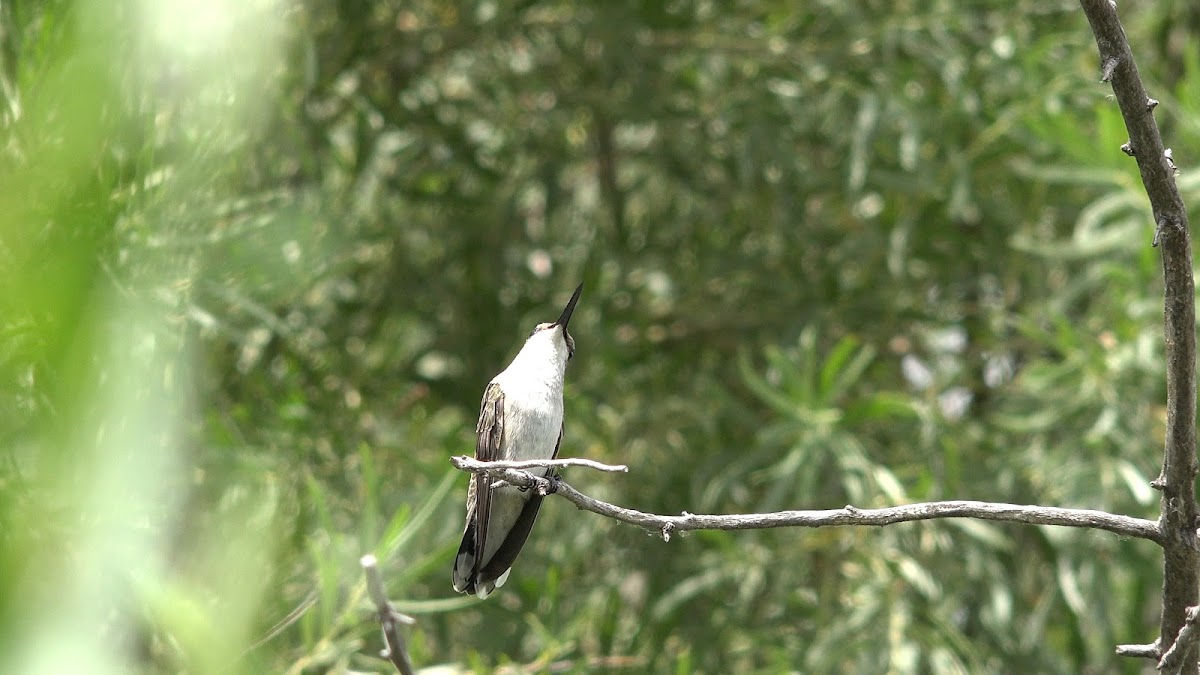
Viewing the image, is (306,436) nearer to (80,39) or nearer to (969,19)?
(969,19)

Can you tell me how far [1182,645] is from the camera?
4.58ft

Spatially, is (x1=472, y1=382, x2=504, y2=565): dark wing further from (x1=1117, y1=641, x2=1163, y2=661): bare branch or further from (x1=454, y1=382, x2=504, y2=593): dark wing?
(x1=1117, y1=641, x2=1163, y2=661): bare branch

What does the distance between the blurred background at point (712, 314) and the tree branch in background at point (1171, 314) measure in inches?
63.0

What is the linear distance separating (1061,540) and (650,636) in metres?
1.29

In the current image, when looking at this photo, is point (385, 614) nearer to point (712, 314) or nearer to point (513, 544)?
point (513, 544)

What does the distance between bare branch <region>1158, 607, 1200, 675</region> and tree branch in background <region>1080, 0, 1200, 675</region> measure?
0.04 feet

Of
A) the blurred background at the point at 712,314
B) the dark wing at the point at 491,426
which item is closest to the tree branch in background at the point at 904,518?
the dark wing at the point at 491,426

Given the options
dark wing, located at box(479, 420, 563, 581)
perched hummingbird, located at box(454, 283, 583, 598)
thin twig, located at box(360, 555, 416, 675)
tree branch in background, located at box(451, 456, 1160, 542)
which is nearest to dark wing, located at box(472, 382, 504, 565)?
perched hummingbird, located at box(454, 283, 583, 598)

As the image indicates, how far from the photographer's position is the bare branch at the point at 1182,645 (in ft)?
4.50

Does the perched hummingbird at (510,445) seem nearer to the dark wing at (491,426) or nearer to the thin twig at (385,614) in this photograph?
the dark wing at (491,426)

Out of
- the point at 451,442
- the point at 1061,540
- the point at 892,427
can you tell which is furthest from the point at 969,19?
the point at 451,442

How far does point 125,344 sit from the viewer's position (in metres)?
0.71

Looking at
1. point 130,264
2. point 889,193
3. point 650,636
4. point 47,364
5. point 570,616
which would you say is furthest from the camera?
point 889,193

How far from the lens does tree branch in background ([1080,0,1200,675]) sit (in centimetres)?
132
